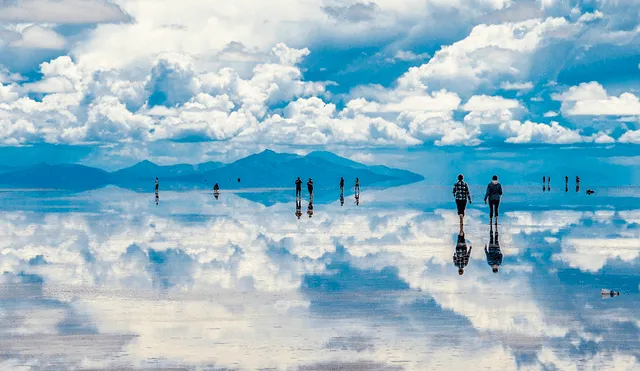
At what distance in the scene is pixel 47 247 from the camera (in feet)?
109

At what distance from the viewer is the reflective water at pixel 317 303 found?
13922 millimetres

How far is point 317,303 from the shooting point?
1905 centimetres

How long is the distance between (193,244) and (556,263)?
41.7ft

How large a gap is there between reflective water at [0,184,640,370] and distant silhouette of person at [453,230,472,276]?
0.30m

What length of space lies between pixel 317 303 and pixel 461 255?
11.3 metres

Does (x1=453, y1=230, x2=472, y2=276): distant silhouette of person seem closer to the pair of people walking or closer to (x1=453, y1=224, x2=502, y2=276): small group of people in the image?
(x1=453, y1=224, x2=502, y2=276): small group of people

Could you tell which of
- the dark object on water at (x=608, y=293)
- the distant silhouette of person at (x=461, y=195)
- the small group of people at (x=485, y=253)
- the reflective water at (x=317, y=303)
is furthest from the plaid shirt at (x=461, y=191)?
the dark object on water at (x=608, y=293)

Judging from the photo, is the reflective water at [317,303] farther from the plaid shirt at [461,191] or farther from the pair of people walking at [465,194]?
the plaid shirt at [461,191]

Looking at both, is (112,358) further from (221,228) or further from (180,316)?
(221,228)

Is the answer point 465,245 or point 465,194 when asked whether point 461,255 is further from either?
point 465,194

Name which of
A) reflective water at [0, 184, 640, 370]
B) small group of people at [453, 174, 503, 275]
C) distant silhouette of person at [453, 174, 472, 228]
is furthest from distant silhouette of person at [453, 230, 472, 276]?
distant silhouette of person at [453, 174, 472, 228]

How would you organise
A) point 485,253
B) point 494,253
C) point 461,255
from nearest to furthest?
1. point 461,255
2. point 494,253
3. point 485,253

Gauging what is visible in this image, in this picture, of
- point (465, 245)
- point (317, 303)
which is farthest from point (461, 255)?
point (317, 303)

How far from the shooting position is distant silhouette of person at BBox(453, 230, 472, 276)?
2623cm
